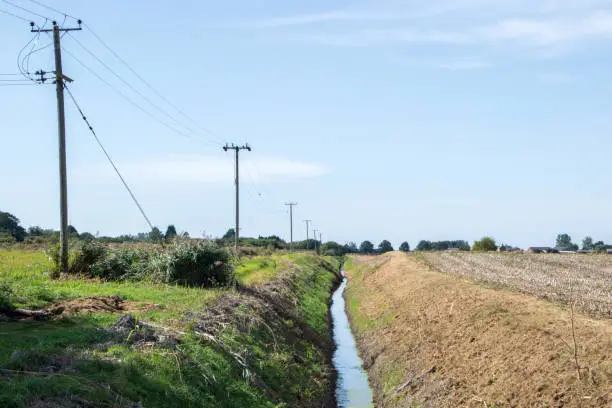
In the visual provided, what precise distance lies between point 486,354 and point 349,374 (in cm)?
784

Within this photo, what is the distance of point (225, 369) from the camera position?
14648 mm

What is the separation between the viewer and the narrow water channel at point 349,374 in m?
20.1

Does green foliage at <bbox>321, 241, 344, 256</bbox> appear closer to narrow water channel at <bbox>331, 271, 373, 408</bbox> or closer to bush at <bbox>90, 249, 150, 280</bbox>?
narrow water channel at <bbox>331, 271, 373, 408</bbox>

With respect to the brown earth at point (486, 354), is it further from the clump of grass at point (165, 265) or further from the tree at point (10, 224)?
the tree at point (10, 224)

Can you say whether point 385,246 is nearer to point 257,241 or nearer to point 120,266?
point 257,241

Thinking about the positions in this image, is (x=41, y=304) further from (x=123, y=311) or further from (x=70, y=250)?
(x=70, y=250)

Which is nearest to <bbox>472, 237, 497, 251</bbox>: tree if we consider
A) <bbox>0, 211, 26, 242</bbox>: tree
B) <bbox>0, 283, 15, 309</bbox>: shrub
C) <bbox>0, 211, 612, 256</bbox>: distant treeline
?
<bbox>0, 211, 612, 256</bbox>: distant treeline

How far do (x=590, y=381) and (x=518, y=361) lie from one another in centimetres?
263

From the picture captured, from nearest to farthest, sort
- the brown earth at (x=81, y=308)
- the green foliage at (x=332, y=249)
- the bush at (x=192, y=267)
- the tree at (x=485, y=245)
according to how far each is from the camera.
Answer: the brown earth at (x=81, y=308), the bush at (x=192, y=267), the tree at (x=485, y=245), the green foliage at (x=332, y=249)

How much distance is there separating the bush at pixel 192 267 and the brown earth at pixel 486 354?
6.71 metres

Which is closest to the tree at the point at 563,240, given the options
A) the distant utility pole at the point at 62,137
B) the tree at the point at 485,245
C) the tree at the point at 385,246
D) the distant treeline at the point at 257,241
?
the distant treeline at the point at 257,241

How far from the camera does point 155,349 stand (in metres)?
13.0

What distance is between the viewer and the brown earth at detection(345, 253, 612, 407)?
12.8 meters

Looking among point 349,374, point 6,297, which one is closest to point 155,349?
point 6,297
